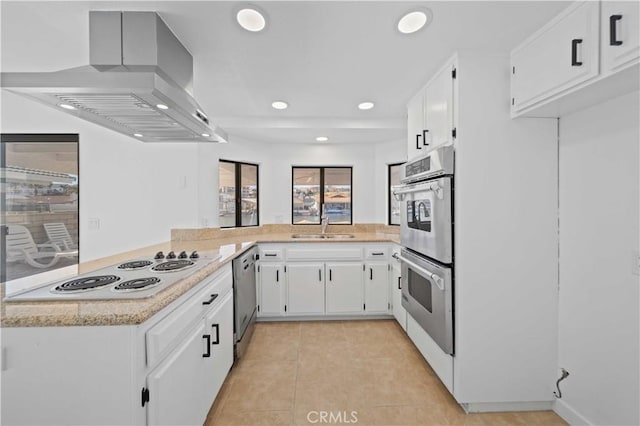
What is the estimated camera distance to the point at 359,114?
287cm

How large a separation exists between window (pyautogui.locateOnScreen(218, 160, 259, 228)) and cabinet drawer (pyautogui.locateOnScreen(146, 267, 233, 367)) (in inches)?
67.0

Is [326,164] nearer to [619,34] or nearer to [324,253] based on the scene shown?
[324,253]

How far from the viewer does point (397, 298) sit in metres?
2.84

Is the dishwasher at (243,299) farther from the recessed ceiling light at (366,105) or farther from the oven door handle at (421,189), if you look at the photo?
the recessed ceiling light at (366,105)

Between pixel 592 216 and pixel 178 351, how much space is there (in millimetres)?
2242

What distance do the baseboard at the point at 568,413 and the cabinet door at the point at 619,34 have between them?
1.83m

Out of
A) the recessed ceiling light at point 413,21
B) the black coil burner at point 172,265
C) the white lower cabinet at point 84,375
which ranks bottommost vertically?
the white lower cabinet at point 84,375

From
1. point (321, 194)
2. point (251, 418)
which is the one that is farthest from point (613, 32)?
point (321, 194)

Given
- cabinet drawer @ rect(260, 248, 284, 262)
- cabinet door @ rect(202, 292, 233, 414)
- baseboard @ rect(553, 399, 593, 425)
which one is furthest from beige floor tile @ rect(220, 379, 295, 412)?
baseboard @ rect(553, 399, 593, 425)

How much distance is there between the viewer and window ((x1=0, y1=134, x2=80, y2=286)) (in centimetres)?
251

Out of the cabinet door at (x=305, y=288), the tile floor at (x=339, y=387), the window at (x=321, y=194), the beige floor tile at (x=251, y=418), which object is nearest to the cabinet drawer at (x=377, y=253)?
the cabinet door at (x=305, y=288)

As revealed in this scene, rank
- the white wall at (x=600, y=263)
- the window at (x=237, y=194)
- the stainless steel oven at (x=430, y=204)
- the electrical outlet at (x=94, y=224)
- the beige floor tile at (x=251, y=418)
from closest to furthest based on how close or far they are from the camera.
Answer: the white wall at (x=600, y=263)
the beige floor tile at (x=251, y=418)
the stainless steel oven at (x=430, y=204)
the electrical outlet at (x=94, y=224)
the window at (x=237, y=194)

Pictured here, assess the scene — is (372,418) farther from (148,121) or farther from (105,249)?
(105,249)

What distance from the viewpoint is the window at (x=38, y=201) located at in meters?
2.51
